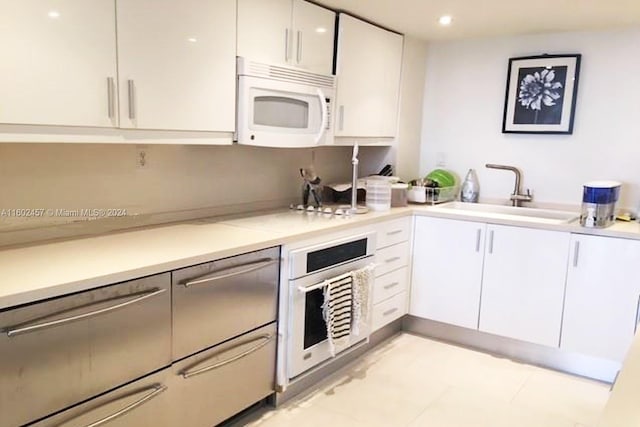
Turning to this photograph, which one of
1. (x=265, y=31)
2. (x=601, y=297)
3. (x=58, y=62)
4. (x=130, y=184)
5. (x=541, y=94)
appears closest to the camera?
(x=58, y=62)

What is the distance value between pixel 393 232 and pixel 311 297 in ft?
2.88

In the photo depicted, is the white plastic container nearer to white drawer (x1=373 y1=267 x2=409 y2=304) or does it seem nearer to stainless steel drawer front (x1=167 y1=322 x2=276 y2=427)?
white drawer (x1=373 y1=267 x2=409 y2=304)

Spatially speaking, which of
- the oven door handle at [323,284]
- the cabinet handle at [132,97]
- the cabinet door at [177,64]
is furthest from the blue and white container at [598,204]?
the cabinet handle at [132,97]

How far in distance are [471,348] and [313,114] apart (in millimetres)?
1824

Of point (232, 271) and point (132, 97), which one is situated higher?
point (132, 97)

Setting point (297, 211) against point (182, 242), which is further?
point (297, 211)

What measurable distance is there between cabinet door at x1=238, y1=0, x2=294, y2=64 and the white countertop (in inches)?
32.3

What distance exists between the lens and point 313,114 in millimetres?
2762

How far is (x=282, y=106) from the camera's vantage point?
8.45ft

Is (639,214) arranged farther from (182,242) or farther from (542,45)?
(182,242)

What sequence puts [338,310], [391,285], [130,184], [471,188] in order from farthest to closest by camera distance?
[471,188] < [391,285] < [338,310] < [130,184]

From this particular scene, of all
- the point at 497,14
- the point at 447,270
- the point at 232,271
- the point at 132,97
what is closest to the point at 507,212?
the point at 447,270

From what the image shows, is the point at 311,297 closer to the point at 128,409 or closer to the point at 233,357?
the point at 233,357

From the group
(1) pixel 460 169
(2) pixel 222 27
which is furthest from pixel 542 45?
(2) pixel 222 27
